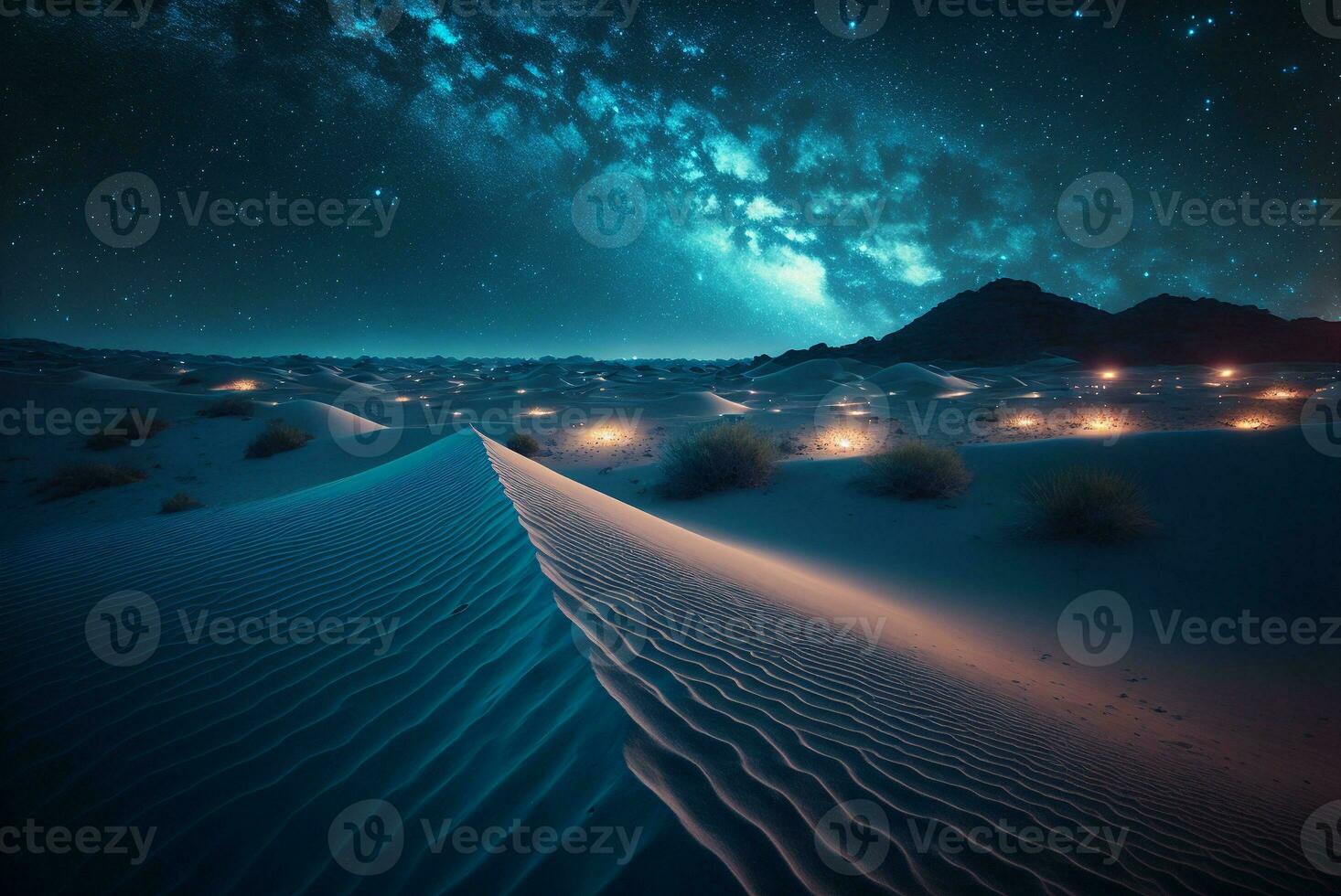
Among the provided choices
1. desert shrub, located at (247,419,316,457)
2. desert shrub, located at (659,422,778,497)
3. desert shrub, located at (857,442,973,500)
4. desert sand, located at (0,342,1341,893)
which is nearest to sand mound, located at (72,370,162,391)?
desert shrub, located at (247,419,316,457)

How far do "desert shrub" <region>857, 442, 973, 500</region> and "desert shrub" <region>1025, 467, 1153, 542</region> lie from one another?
166cm

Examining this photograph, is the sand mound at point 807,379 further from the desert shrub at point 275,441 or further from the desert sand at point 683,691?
the desert shrub at point 275,441

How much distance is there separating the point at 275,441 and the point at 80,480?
3.87 m

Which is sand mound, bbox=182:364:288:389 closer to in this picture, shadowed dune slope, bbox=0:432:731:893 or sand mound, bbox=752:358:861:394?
sand mound, bbox=752:358:861:394

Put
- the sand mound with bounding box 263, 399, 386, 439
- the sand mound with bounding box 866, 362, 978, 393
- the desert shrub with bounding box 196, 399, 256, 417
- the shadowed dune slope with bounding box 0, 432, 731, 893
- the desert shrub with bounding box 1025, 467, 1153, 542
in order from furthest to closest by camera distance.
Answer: the sand mound with bounding box 866, 362, 978, 393 → the desert shrub with bounding box 196, 399, 256, 417 → the sand mound with bounding box 263, 399, 386, 439 → the desert shrub with bounding box 1025, 467, 1153, 542 → the shadowed dune slope with bounding box 0, 432, 731, 893

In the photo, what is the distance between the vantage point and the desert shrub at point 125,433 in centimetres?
1340

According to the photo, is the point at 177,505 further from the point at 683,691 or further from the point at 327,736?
the point at 683,691

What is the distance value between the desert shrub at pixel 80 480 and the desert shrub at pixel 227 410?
584 cm

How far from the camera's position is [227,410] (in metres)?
17.2

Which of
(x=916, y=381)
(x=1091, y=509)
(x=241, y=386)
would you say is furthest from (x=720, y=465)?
(x=241, y=386)

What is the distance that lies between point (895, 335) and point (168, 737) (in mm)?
70834

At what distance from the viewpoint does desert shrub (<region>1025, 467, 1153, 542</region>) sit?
271 inches

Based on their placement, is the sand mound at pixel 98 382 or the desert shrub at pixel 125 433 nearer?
the desert shrub at pixel 125 433

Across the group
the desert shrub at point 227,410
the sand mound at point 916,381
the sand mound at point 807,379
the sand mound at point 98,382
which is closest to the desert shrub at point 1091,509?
the sand mound at point 916,381
